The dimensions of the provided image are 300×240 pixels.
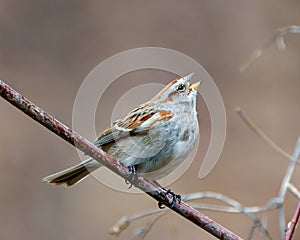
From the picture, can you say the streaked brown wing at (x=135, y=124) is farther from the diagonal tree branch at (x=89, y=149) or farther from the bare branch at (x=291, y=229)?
the bare branch at (x=291, y=229)

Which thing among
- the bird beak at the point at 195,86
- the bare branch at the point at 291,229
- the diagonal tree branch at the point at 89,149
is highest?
the bird beak at the point at 195,86

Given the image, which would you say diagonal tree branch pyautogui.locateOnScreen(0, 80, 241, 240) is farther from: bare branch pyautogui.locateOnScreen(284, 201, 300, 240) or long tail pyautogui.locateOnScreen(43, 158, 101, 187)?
long tail pyautogui.locateOnScreen(43, 158, 101, 187)

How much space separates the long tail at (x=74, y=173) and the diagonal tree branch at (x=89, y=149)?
82cm

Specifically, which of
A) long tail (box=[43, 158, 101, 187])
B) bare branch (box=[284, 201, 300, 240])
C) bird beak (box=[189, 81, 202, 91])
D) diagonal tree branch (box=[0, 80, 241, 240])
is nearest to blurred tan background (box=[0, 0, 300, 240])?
long tail (box=[43, 158, 101, 187])

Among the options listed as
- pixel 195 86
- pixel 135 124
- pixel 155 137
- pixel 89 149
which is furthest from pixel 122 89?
pixel 89 149

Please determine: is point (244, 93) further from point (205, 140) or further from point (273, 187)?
point (273, 187)

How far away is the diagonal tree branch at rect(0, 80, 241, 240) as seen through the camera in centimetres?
165

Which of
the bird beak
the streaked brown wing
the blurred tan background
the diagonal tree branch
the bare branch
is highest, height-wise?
the blurred tan background

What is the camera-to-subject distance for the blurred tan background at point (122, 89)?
17.8 feet

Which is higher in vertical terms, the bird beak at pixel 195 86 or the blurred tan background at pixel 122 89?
the blurred tan background at pixel 122 89

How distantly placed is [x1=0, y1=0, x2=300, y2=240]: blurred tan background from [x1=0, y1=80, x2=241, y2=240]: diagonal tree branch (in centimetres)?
317

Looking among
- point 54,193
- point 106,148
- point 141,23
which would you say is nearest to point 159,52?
point 141,23

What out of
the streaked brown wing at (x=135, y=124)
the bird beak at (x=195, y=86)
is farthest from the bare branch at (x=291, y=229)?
the bird beak at (x=195, y=86)

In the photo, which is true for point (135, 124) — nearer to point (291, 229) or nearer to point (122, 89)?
point (291, 229)
